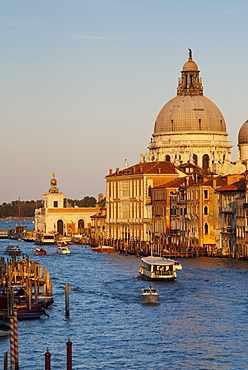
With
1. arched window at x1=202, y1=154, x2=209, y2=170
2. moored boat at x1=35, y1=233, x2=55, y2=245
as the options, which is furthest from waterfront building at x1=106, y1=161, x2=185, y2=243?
arched window at x1=202, y1=154, x2=209, y2=170

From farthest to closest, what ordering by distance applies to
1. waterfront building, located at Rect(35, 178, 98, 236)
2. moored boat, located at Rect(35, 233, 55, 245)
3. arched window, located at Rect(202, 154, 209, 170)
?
waterfront building, located at Rect(35, 178, 98, 236) → arched window, located at Rect(202, 154, 209, 170) → moored boat, located at Rect(35, 233, 55, 245)

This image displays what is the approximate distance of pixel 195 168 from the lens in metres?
124

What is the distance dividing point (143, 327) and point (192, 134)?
306 feet

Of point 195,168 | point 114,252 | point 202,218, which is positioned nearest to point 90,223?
point 195,168

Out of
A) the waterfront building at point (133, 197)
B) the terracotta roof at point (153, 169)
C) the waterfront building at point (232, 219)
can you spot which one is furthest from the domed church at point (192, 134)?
the waterfront building at point (232, 219)

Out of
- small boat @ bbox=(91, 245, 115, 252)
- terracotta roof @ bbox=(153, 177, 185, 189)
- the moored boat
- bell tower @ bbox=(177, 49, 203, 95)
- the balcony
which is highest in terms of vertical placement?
bell tower @ bbox=(177, 49, 203, 95)

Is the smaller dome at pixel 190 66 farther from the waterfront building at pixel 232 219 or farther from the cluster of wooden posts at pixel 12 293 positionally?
the cluster of wooden posts at pixel 12 293

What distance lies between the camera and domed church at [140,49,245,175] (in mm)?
138875

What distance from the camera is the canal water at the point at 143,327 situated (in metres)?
40.6

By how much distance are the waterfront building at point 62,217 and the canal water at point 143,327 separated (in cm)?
8243

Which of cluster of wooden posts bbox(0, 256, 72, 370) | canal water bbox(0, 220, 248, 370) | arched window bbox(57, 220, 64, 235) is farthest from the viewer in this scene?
arched window bbox(57, 220, 64, 235)

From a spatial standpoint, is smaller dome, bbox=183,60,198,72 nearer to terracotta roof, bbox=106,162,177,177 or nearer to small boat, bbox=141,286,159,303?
terracotta roof, bbox=106,162,177,177

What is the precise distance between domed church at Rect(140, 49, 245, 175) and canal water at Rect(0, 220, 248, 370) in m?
68.4

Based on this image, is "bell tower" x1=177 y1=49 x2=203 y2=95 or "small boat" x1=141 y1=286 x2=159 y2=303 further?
"bell tower" x1=177 y1=49 x2=203 y2=95
